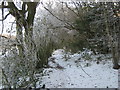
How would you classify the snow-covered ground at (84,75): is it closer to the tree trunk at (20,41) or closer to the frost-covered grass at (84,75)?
the frost-covered grass at (84,75)

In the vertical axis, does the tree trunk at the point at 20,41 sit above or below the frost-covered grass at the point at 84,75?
above

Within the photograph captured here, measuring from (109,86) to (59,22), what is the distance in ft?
13.5

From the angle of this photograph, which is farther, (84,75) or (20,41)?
(84,75)

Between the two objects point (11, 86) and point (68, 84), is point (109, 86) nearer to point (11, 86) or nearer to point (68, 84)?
point (68, 84)

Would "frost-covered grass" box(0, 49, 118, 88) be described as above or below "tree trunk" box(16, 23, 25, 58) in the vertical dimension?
below

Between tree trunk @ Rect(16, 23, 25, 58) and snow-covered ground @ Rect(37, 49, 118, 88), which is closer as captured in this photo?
tree trunk @ Rect(16, 23, 25, 58)

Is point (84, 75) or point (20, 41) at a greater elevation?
point (20, 41)

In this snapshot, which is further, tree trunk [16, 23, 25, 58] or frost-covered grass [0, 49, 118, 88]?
frost-covered grass [0, 49, 118, 88]

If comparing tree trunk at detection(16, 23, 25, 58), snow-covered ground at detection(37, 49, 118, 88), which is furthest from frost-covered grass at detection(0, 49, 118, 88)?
tree trunk at detection(16, 23, 25, 58)

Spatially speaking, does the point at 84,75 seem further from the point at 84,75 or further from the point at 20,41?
the point at 20,41

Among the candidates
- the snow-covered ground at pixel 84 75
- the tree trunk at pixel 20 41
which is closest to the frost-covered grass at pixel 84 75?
the snow-covered ground at pixel 84 75

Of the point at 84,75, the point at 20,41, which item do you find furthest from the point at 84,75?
the point at 20,41

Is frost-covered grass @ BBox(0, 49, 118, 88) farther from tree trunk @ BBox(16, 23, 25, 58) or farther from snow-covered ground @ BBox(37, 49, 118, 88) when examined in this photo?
tree trunk @ BBox(16, 23, 25, 58)

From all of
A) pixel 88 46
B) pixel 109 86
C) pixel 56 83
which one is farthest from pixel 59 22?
pixel 109 86
